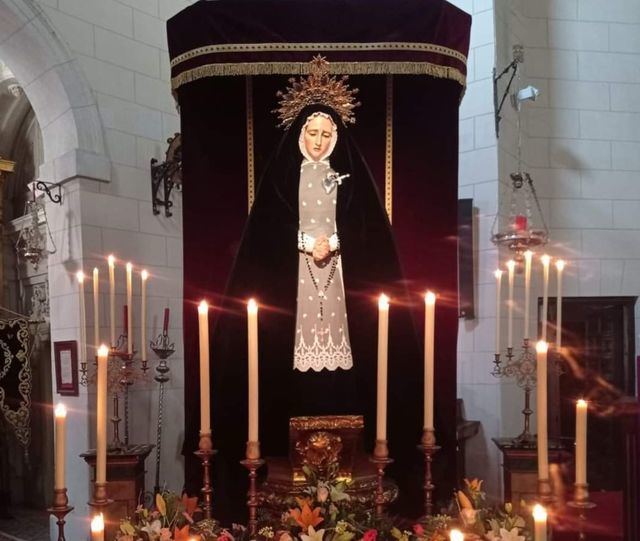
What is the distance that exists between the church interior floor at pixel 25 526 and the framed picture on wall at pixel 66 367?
3.46ft

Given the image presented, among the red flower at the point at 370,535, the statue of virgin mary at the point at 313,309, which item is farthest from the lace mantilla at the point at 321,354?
the red flower at the point at 370,535

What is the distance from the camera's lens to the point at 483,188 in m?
3.51

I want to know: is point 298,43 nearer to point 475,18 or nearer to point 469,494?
point 469,494

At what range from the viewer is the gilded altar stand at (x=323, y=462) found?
6.41 feet

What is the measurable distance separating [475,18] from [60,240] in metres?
2.60

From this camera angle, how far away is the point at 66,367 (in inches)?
122

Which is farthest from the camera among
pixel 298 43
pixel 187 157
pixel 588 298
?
pixel 588 298

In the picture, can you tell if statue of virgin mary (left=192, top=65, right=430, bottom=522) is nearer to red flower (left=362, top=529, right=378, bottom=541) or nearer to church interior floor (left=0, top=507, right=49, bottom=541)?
red flower (left=362, top=529, right=378, bottom=541)

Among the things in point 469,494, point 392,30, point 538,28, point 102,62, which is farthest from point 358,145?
point 538,28

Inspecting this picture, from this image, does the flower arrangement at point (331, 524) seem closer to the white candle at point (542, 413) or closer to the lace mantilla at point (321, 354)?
the white candle at point (542, 413)

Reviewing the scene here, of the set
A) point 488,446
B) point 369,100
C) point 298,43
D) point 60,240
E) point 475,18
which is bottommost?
point 488,446

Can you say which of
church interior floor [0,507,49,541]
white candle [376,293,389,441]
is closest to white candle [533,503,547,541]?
white candle [376,293,389,441]

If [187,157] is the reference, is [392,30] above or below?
above

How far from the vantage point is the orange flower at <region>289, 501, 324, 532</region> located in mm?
1571
